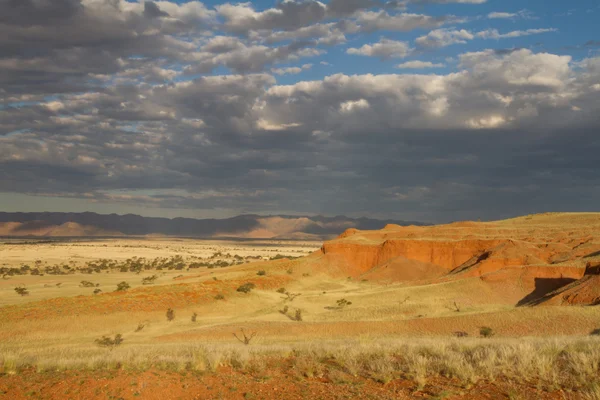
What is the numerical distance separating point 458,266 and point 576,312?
31.5m

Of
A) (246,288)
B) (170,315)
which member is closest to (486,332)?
(170,315)

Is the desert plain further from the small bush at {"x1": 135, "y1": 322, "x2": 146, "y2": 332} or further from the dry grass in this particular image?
the small bush at {"x1": 135, "y1": 322, "x2": 146, "y2": 332}

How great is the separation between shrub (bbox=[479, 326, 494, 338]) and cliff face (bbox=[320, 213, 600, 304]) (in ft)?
46.1

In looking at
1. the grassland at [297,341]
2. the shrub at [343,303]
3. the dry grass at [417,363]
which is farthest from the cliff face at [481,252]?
the dry grass at [417,363]

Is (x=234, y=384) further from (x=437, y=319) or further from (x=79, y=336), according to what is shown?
(x=79, y=336)

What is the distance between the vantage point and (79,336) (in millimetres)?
28469

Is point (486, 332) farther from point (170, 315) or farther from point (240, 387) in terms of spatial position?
point (170, 315)

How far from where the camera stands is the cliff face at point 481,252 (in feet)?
122

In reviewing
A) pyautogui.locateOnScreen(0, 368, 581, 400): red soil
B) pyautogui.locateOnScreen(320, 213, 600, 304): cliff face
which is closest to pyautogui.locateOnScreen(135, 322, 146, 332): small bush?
pyautogui.locateOnScreen(0, 368, 581, 400): red soil

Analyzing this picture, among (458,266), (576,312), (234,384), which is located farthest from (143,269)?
(234,384)

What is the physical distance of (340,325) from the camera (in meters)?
26.2

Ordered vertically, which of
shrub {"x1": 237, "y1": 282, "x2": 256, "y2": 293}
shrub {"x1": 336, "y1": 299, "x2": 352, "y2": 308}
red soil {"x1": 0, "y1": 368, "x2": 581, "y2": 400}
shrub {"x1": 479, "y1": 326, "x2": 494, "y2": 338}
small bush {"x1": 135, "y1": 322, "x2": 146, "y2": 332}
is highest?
red soil {"x1": 0, "y1": 368, "x2": 581, "y2": 400}

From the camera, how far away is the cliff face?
3728 centimetres

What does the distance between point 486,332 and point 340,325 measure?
707 centimetres
